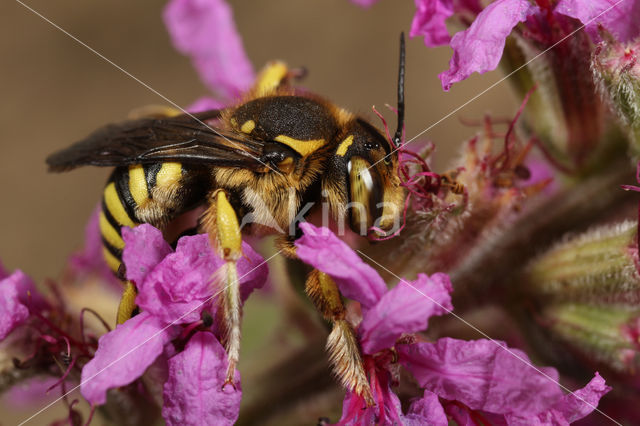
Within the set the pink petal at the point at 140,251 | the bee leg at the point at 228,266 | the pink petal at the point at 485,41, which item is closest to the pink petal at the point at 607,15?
the pink petal at the point at 485,41

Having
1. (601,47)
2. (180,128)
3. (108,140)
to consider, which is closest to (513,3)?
(601,47)

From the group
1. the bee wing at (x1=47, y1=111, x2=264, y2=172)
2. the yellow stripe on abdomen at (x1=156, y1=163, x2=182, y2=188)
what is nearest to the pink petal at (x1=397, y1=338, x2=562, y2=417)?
the bee wing at (x1=47, y1=111, x2=264, y2=172)

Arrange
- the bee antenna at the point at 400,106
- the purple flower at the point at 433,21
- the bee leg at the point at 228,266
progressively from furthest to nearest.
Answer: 1. the purple flower at the point at 433,21
2. the bee antenna at the point at 400,106
3. the bee leg at the point at 228,266

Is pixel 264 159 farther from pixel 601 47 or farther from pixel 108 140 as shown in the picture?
pixel 601 47

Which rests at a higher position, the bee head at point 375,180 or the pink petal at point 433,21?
the pink petal at point 433,21

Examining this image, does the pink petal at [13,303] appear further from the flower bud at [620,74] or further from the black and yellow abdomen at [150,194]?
the flower bud at [620,74]

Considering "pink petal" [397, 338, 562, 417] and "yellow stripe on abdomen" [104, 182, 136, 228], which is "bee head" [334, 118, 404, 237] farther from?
"yellow stripe on abdomen" [104, 182, 136, 228]
